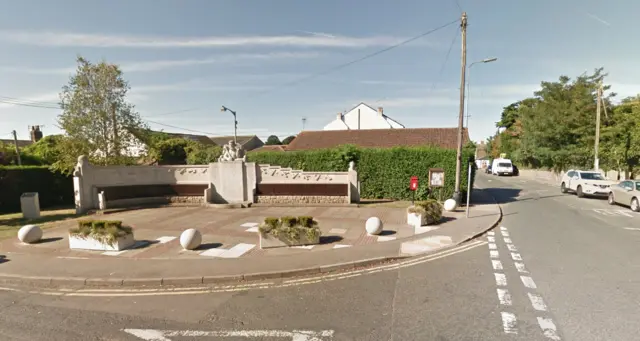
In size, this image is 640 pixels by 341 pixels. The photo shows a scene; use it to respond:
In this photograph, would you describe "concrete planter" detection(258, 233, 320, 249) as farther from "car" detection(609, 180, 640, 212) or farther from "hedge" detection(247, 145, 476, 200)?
"car" detection(609, 180, 640, 212)

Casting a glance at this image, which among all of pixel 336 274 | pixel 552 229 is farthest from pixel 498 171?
pixel 336 274

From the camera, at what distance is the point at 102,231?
773 cm

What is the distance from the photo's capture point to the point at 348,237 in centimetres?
873

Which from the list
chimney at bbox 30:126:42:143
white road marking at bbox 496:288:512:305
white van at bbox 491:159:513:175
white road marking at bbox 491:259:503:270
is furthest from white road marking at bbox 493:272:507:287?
chimney at bbox 30:126:42:143

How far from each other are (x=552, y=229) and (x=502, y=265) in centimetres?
493

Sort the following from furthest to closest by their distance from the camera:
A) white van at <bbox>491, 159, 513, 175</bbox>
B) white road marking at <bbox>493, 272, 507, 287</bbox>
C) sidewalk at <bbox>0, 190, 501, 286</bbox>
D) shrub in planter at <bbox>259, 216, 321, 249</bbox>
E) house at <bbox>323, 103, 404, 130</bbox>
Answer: house at <bbox>323, 103, 404, 130</bbox>
white van at <bbox>491, 159, 513, 175</bbox>
shrub in planter at <bbox>259, 216, 321, 249</bbox>
sidewalk at <bbox>0, 190, 501, 286</bbox>
white road marking at <bbox>493, 272, 507, 287</bbox>

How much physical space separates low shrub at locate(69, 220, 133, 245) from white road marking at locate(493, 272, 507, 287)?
9.21 m

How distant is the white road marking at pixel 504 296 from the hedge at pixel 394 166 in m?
11.1

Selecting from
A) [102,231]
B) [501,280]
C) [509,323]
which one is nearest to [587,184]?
[501,280]

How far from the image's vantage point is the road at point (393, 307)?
3879 millimetres

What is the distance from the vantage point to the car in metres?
12.4

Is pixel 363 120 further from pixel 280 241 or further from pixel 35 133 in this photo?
pixel 35 133

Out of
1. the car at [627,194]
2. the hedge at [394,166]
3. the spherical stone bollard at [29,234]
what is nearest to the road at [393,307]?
the spherical stone bollard at [29,234]

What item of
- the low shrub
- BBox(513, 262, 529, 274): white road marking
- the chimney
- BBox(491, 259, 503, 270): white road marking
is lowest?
BBox(491, 259, 503, 270): white road marking
